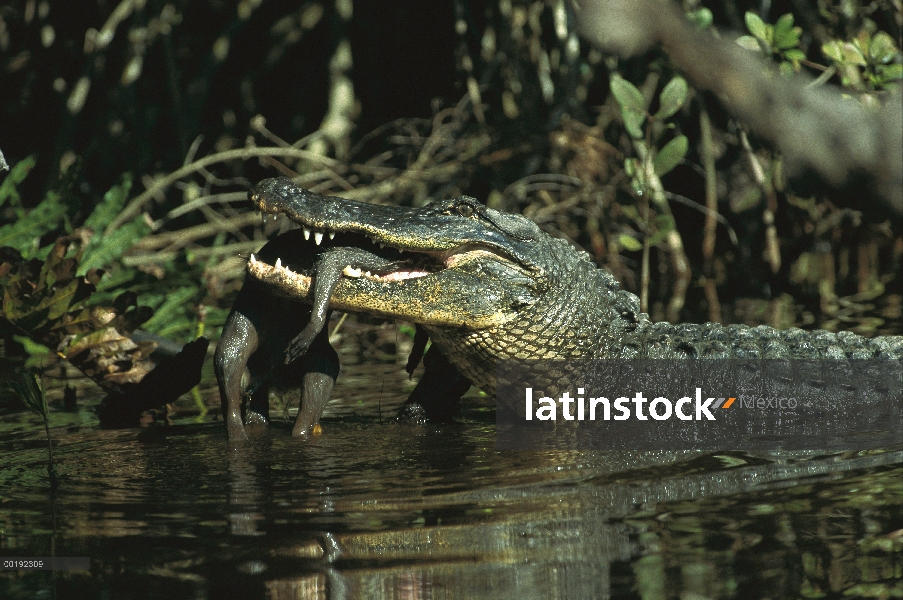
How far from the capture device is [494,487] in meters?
2.98

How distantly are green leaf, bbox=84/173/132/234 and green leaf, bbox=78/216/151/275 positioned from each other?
0.08 metres

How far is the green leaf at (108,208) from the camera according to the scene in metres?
5.51

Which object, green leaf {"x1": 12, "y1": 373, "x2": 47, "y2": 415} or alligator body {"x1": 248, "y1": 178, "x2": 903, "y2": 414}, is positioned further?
alligator body {"x1": 248, "y1": 178, "x2": 903, "y2": 414}

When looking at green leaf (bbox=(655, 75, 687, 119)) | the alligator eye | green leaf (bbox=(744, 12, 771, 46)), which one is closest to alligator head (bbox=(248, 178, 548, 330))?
the alligator eye

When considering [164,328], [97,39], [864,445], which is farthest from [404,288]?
[97,39]

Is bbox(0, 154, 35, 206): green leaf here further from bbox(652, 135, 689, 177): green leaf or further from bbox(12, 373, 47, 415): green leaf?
bbox(652, 135, 689, 177): green leaf

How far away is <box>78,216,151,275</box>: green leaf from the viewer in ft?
17.6

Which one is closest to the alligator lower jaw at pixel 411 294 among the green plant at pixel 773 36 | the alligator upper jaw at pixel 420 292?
the alligator upper jaw at pixel 420 292

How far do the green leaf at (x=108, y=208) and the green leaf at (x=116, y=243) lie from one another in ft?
0.27

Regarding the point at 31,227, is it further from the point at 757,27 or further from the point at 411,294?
the point at 757,27

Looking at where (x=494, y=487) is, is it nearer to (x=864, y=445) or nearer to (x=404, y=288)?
(x=404, y=288)

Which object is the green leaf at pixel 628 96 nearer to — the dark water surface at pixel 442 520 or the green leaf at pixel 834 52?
the green leaf at pixel 834 52

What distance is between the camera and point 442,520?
2.65 m

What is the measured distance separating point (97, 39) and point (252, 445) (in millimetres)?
5685
